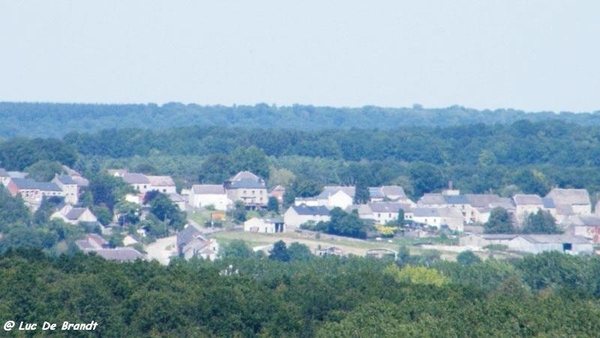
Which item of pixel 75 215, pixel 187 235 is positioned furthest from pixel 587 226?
pixel 75 215

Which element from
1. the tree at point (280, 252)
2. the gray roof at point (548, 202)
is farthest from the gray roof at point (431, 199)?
the tree at point (280, 252)

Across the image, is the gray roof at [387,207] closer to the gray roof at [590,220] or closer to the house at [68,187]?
the gray roof at [590,220]

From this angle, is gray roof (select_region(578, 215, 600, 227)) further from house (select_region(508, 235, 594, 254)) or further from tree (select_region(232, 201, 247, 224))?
tree (select_region(232, 201, 247, 224))

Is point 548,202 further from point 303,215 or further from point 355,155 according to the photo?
point 355,155

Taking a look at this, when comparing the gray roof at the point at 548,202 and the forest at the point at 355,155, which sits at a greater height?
the forest at the point at 355,155

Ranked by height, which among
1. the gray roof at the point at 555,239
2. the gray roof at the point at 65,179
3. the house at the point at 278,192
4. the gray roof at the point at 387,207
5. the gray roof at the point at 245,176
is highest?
the gray roof at the point at 65,179

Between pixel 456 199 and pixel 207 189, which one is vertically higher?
pixel 207 189

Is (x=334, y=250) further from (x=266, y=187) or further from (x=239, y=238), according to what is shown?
(x=266, y=187)
